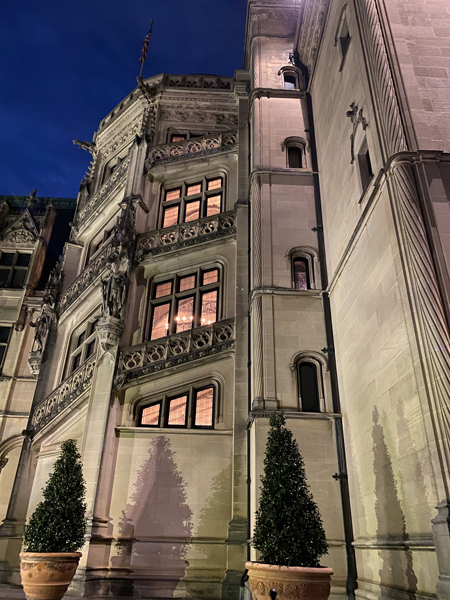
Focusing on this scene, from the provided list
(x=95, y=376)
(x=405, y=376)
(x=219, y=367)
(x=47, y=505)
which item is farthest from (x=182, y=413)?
(x=405, y=376)

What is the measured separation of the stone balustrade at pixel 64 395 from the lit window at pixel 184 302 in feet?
7.29

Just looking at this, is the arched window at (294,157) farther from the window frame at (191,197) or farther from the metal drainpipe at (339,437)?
the window frame at (191,197)

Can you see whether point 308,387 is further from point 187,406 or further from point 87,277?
point 87,277

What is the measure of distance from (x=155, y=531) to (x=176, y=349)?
4.68 metres

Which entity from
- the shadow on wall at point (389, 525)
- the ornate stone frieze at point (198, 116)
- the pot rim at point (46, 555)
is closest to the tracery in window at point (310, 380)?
the shadow on wall at point (389, 525)

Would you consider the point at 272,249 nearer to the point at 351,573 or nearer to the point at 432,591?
the point at 351,573

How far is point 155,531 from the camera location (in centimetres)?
1126

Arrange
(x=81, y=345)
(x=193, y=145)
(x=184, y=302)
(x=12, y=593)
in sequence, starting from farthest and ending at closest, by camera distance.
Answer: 1. (x=193, y=145)
2. (x=81, y=345)
3. (x=184, y=302)
4. (x=12, y=593)

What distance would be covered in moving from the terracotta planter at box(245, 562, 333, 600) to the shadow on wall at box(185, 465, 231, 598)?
5573 millimetres

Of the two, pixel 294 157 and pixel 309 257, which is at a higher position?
pixel 294 157

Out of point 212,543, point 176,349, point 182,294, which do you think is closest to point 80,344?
point 182,294

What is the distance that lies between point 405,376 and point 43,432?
12.0m

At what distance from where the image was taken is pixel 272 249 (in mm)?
Result: 12969

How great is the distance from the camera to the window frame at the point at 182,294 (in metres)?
14.4
